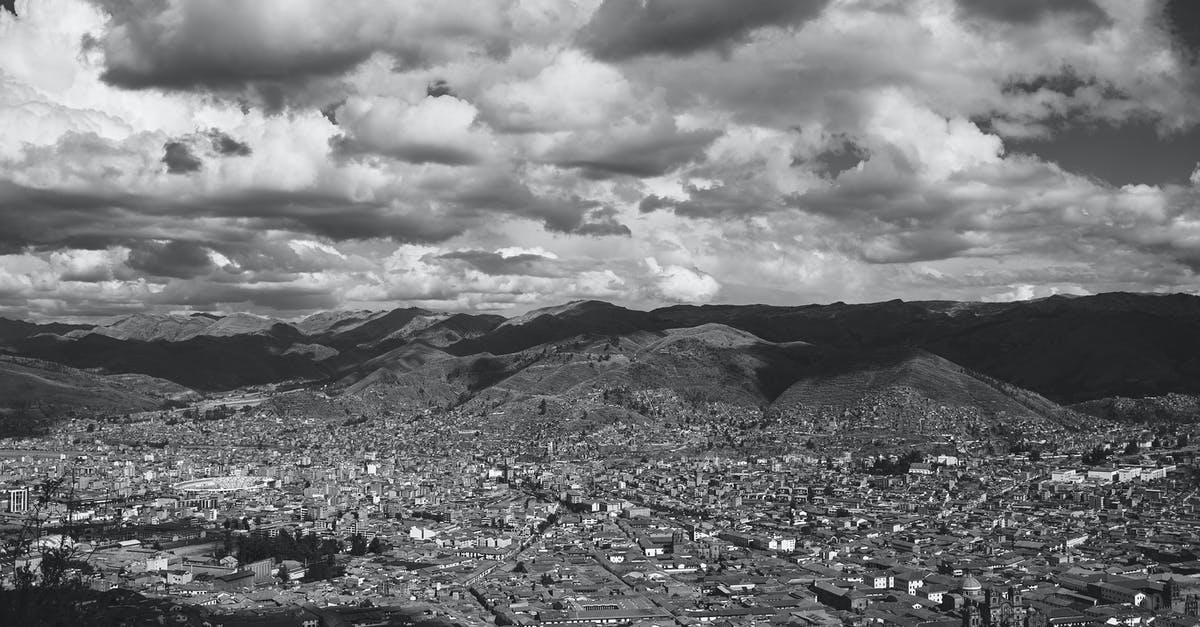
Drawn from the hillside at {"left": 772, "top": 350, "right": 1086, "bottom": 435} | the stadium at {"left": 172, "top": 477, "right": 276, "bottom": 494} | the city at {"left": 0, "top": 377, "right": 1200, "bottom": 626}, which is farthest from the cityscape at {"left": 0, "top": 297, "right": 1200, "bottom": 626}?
the hillside at {"left": 772, "top": 350, "right": 1086, "bottom": 435}

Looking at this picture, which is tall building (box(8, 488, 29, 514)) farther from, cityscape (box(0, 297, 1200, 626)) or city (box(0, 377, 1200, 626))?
cityscape (box(0, 297, 1200, 626))

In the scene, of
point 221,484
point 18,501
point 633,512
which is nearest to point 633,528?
point 633,512

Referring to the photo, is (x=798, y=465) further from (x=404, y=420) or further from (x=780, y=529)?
(x=404, y=420)

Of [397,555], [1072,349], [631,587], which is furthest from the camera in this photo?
[1072,349]

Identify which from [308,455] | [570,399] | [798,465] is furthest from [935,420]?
[308,455]

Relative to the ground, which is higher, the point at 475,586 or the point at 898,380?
the point at 898,380

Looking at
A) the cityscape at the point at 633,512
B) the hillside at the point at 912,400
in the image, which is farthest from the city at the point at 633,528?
the hillside at the point at 912,400

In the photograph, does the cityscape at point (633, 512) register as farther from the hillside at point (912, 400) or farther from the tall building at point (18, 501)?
the hillside at point (912, 400)

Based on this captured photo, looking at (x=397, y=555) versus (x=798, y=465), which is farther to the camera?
(x=798, y=465)
